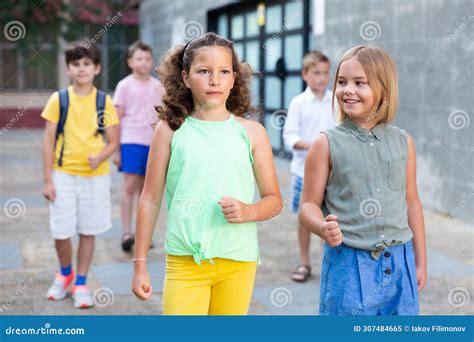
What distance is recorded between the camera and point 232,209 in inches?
99.8

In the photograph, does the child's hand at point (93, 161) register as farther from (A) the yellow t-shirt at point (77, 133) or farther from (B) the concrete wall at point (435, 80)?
(B) the concrete wall at point (435, 80)

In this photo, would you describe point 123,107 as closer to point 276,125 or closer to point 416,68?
point 416,68

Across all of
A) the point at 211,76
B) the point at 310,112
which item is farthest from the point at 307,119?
the point at 211,76

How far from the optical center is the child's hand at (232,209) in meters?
2.53

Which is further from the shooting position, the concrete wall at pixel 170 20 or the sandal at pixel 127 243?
the concrete wall at pixel 170 20

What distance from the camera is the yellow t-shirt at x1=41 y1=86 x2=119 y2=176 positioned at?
A: 473cm

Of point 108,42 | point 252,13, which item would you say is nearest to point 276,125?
point 252,13

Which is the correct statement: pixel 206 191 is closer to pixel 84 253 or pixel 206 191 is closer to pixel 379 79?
pixel 379 79

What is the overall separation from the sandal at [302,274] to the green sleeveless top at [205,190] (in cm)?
257

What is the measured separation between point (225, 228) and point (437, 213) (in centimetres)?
561

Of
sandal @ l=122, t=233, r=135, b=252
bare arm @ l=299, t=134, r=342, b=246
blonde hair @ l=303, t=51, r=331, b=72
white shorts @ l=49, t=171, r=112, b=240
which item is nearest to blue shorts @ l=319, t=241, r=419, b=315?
bare arm @ l=299, t=134, r=342, b=246

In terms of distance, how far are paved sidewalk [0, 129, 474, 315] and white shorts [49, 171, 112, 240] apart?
1.46ft

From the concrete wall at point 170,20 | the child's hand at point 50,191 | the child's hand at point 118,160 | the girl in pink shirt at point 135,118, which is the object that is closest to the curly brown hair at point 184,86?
the child's hand at point 50,191

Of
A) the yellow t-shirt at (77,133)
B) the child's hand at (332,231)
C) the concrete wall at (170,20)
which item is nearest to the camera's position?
the child's hand at (332,231)
